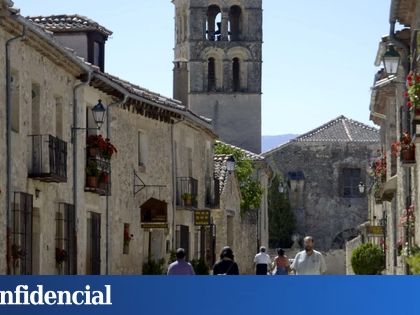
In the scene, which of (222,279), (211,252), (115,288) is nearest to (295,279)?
(222,279)

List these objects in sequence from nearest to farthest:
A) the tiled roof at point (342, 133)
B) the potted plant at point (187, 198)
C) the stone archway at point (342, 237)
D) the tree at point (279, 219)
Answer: the potted plant at point (187, 198), the tree at point (279, 219), the tiled roof at point (342, 133), the stone archway at point (342, 237)

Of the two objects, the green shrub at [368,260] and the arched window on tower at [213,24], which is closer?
the green shrub at [368,260]

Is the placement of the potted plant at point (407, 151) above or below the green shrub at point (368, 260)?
above

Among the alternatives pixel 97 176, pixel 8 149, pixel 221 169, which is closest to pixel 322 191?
pixel 221 169

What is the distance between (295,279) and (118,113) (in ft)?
71.7

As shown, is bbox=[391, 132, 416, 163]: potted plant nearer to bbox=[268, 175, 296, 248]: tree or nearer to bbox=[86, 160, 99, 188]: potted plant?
bbox=[86, 160, 99, 188]: potted plant

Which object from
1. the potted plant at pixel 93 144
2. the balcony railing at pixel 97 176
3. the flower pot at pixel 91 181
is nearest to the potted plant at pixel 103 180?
the balcony railing at pixel 97 176

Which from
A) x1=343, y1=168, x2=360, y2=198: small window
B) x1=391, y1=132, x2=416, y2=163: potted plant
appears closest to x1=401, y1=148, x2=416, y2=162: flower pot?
x1=391, y1=132, x2=416, y2=163: potted plant

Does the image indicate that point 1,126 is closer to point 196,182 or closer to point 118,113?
point 118,113

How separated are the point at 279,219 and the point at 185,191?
4374 centimetres

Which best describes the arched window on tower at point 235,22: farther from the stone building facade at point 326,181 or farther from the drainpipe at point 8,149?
the drainpipe at point 8,149

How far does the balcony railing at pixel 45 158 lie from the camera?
2873cm

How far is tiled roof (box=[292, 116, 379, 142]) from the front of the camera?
291 feet

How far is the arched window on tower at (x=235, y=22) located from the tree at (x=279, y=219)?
1188 centimetres
